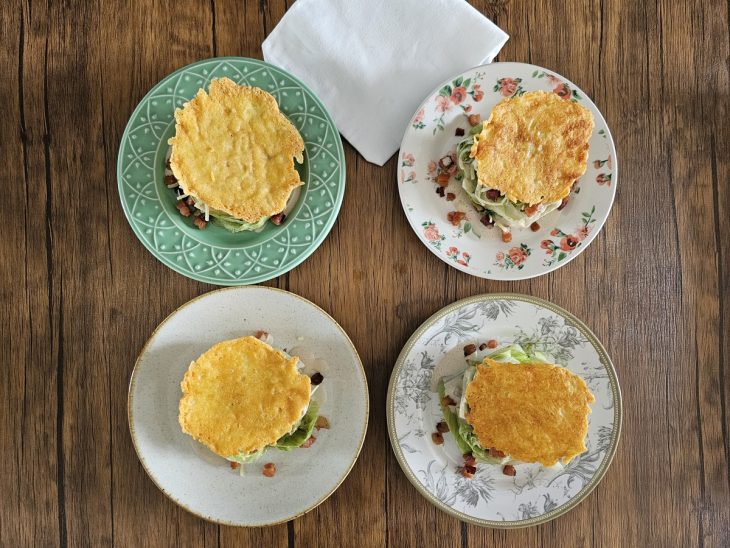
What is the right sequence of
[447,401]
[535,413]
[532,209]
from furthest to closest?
1. [447,401]
2. [532,209]
3. [535,413]

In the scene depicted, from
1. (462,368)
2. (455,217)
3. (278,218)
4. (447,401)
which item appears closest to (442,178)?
(455,217)

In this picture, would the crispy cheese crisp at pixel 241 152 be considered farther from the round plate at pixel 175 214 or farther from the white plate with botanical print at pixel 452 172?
the white plate with botanical print at pixel 452 172

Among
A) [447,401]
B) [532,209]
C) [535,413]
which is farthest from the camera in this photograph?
[447,401]

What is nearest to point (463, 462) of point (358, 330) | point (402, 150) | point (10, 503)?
point (358, 330)

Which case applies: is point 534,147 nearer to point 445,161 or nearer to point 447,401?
point 445,161

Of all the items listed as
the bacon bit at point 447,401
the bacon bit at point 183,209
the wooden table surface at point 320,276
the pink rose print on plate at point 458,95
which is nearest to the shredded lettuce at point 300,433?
the wooden table surface at point 320,276

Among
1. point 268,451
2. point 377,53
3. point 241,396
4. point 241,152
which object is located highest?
point 377,53
